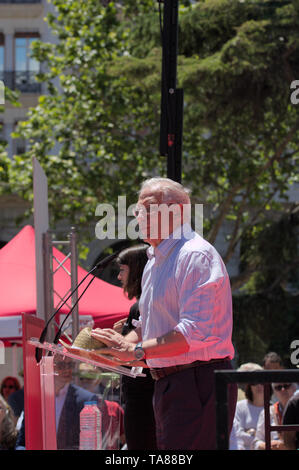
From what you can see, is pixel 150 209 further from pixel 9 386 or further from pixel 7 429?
pixel 9 386

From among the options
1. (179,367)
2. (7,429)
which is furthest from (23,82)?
(179,367)

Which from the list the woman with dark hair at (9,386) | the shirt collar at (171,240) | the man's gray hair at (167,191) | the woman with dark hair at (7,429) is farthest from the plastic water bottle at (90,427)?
the woman with dark hair at (9,386)

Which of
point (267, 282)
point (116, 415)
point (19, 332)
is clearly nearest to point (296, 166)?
point (267, 282)

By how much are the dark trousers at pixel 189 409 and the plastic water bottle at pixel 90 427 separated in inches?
19.0

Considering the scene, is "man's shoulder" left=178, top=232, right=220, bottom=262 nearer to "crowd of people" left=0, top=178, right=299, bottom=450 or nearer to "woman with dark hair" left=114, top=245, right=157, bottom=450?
"crowd of people" left=0, top=178, right=299, bottom=450

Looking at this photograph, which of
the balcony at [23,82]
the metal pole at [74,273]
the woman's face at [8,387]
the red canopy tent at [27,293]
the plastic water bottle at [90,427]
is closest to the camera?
the plastic water bottle at [90,427]

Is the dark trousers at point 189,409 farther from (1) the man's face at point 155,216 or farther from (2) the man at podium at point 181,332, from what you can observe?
(1) the man's face at point 155,216

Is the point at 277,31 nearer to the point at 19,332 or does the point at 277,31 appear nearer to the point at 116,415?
the point at 19,332

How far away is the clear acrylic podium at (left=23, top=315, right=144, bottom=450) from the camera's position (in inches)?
134

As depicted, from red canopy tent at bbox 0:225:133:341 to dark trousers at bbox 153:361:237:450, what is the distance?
4.60 meters

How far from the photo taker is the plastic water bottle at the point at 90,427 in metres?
3.31

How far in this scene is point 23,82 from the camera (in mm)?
25516

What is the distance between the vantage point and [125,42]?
17391mm

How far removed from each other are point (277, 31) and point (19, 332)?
816 cm
